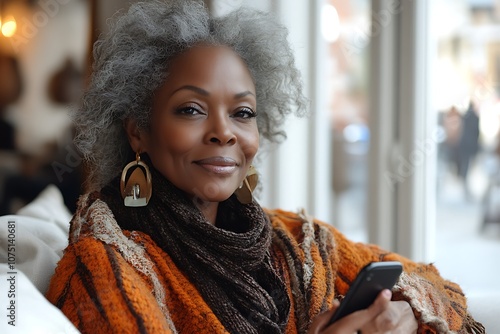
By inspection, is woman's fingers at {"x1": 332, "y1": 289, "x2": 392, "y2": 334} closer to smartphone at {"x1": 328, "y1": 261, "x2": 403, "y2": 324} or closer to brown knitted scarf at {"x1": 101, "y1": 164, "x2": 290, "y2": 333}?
smartphone at {"x1": 328, "y1": 261, "x2": 403, "y2": 324}

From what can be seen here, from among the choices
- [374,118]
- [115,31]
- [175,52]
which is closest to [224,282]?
[175,52]

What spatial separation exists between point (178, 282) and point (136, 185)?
0.23m

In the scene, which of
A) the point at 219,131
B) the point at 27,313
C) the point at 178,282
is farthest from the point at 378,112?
the point at 27,313

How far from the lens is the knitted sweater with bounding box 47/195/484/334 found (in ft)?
3.90

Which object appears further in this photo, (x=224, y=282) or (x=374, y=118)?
(x=374, y=118)

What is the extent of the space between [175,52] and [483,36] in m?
1.46

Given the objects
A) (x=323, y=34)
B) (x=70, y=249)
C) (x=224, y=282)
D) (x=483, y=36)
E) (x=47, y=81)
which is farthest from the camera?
(x=47, y=81)

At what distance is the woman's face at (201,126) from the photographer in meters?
1.42

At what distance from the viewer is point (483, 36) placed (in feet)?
8.19

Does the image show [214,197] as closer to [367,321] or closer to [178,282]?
[178,282]

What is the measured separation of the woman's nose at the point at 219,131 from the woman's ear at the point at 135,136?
162mm

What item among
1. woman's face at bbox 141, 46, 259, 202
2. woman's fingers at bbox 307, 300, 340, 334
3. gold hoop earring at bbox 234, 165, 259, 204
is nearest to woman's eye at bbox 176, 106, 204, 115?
woman's face at bbox 141, 46, 259, 202

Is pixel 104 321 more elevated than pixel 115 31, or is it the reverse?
pixel 115 31

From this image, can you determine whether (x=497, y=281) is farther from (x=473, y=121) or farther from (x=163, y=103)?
(x=163, y=103)
